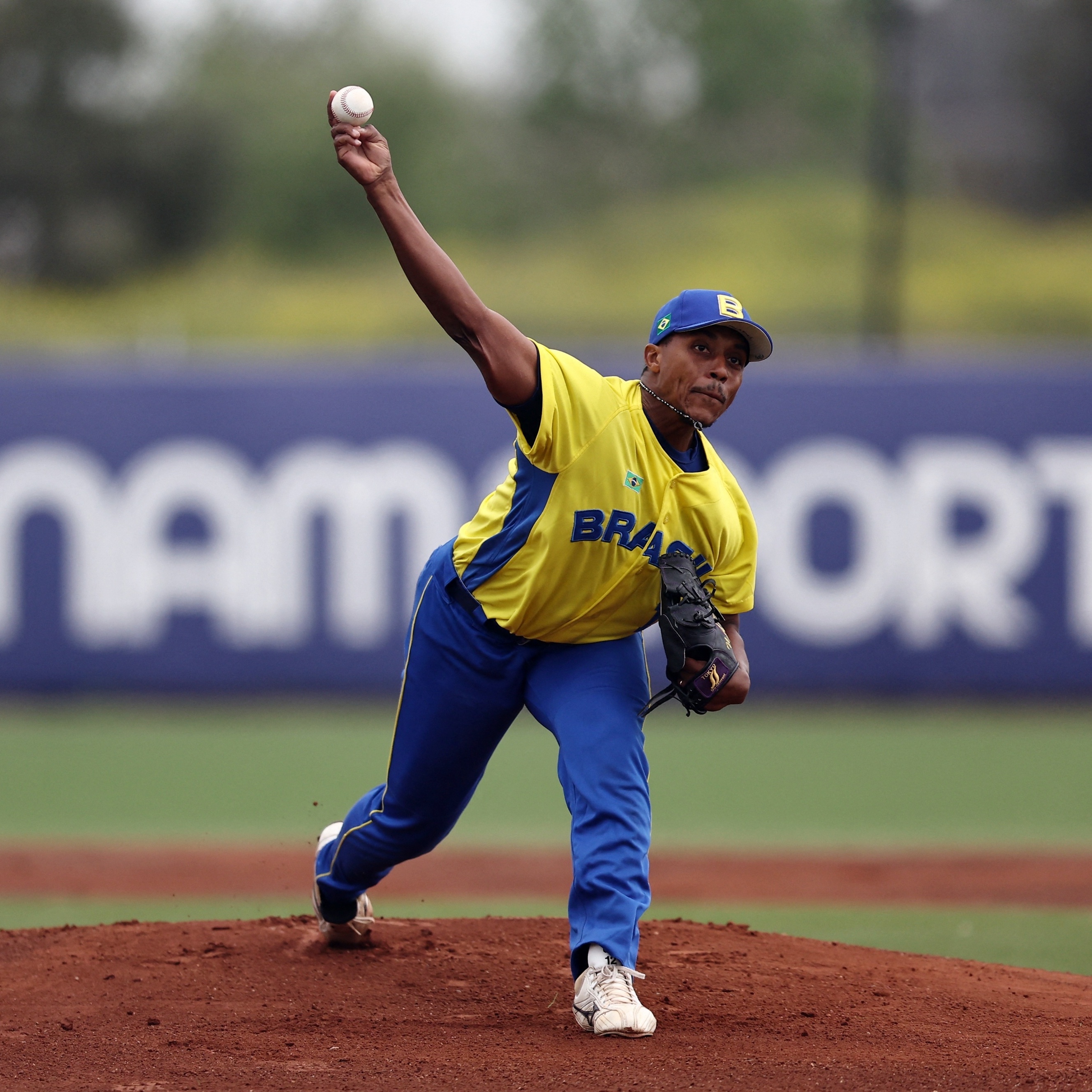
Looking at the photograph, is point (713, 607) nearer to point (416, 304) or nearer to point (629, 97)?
point (416, 304)

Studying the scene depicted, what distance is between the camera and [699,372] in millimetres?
4340

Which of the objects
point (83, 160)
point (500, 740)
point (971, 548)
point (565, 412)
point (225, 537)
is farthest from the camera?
point (83, 160)

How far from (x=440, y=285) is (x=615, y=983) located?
73.7 inches

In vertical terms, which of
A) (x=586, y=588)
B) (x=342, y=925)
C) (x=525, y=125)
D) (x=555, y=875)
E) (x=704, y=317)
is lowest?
(x=555, y=875)

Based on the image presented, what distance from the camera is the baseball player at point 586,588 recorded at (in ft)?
13.6

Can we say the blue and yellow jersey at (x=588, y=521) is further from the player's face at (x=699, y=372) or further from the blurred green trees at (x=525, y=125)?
the blurred green trees at (x=525, y=125)

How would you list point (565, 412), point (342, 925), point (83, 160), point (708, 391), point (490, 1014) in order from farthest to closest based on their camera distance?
point (83, 160) < point (342, 925) < point (490, 1014) < point (708, 391) < point (565, 412)

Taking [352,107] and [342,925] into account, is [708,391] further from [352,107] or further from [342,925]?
[342,925]

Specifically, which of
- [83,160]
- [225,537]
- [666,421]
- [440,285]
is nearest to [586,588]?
[666,421]

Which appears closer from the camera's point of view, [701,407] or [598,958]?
[598,958]

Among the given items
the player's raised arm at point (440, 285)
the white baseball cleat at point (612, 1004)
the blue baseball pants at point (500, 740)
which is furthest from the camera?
the blue baseball pants at point (500, 740)

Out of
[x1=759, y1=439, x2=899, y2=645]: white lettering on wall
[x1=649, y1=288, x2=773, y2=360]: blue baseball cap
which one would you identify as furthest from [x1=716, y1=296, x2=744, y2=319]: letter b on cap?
[x1=759, y1=439, x2=899, y2=645]: white lettering on wall

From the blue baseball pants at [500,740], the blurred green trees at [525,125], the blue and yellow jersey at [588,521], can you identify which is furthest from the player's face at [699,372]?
the blurred green trees at [525,125]

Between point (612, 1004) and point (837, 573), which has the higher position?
point (837, 573)
